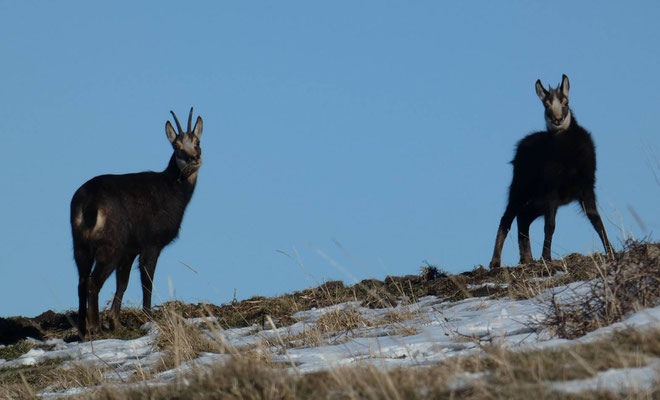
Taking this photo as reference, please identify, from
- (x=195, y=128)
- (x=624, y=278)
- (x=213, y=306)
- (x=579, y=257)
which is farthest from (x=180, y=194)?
(x=624, y=278)

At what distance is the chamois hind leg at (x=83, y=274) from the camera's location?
33.8 ft

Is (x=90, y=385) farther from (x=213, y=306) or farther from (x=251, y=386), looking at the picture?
(x=213, y=306)

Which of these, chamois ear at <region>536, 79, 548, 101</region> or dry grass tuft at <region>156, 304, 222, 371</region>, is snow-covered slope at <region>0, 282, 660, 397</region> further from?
chamois ear at <region>536, 79, 548, 101</region>

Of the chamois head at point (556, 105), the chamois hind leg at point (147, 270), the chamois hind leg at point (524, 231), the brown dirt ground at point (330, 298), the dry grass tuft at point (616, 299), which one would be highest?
the chamois head at point (556, 105)

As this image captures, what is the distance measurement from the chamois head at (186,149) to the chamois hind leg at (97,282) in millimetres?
2150

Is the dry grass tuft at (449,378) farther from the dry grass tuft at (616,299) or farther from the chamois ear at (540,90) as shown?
the chamois ear at (540,90)

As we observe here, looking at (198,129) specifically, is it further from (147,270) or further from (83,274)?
(83,274)

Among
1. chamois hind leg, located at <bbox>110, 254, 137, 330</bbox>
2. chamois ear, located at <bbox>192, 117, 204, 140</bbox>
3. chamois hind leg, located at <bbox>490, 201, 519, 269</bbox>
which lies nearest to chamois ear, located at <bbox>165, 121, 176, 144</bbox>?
chamois ear, located at <bbox>192, 117, 204, 140</bbox>

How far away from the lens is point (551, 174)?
35.8ft

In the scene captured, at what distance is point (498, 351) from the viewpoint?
4254mm

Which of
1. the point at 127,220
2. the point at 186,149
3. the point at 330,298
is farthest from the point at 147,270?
the point at 330,298

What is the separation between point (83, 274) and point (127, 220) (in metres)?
0.98

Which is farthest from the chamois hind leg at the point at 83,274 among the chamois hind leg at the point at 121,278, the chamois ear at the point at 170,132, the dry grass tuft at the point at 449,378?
the dry grass tuft at the point at 449,378

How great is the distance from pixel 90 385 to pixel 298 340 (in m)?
1.72
